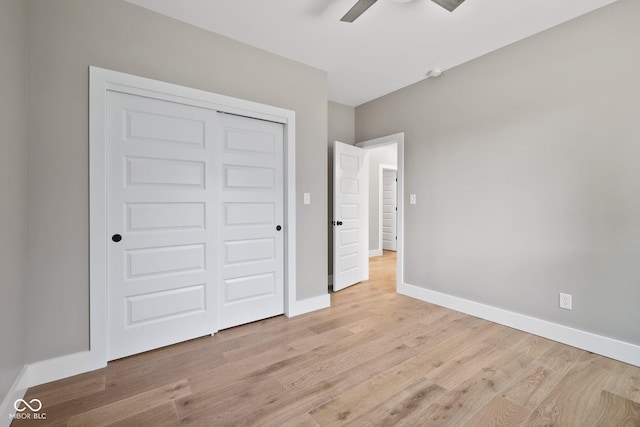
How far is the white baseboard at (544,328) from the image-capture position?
209 centimetres

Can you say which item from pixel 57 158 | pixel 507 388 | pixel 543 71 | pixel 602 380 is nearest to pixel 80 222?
pixel 57 158

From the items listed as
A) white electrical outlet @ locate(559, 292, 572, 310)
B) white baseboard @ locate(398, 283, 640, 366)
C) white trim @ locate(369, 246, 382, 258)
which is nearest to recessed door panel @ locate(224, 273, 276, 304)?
white baseboard @ locate(398, 283, 640, 366)

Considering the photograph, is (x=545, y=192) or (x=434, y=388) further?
(x=545, y=192)

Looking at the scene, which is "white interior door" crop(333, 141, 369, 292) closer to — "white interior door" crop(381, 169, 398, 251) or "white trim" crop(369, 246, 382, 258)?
"white trim" crop(369, 246, 382, 258)

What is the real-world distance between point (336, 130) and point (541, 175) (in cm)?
263

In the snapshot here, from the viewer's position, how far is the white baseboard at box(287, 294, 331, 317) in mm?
2947

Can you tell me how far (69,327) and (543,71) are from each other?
434cm

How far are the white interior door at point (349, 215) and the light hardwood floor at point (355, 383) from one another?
4.35ft

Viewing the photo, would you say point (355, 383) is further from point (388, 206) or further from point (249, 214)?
point (388, 206)

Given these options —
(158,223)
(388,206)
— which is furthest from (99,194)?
(388,206)

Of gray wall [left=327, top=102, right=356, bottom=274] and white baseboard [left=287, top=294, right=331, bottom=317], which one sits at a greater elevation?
gray wall [left=327, top=102, right=356, bottom=274]

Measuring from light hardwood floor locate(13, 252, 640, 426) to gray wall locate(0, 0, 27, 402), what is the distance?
1.27 ft

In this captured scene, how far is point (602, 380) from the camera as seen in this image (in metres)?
1.87

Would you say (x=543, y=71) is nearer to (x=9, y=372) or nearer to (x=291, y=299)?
(x=291, y=299)
